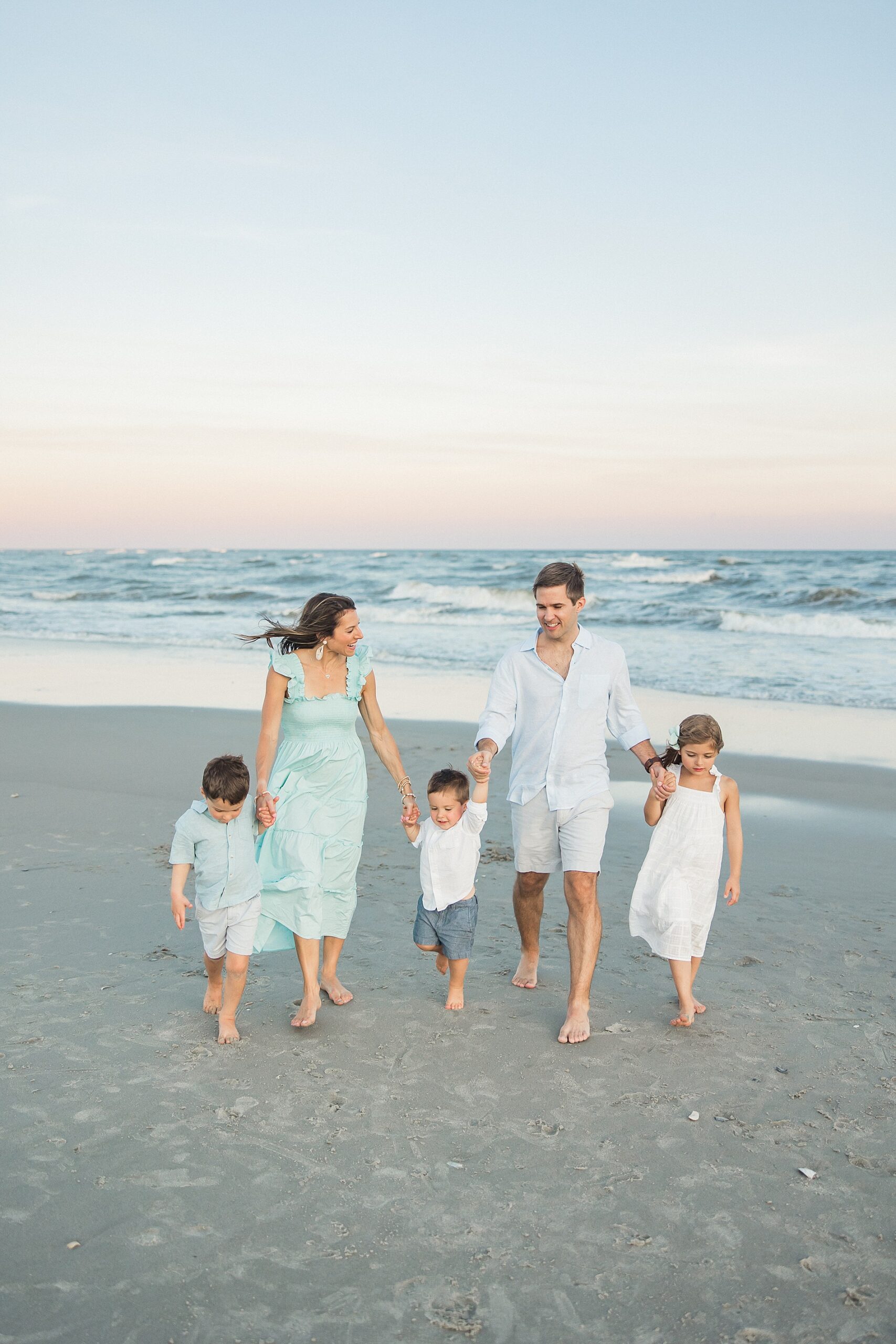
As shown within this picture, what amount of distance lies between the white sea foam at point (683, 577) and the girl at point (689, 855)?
3400 cm

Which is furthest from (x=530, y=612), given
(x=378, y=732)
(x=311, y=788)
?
(x=311, y=788)

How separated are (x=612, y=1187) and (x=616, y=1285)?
42 cm

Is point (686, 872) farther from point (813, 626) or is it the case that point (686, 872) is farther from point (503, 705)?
point (813, 626)

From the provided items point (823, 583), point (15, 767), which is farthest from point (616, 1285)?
point (823, 583)

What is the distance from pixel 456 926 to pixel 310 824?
2.58ft

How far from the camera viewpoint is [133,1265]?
271cm

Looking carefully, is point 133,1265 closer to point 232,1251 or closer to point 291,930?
point 232,1251

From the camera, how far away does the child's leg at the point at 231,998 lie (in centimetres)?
400

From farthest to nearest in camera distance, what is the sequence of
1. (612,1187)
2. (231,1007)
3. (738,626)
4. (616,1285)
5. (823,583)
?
1. (823,583)
2. (738,626)
3. (231,1007)
4. (612,1187)
5. (616,1285)

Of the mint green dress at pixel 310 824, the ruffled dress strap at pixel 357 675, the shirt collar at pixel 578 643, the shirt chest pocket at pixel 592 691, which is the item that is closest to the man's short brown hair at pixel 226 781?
the mint green dress at pixel 310 824

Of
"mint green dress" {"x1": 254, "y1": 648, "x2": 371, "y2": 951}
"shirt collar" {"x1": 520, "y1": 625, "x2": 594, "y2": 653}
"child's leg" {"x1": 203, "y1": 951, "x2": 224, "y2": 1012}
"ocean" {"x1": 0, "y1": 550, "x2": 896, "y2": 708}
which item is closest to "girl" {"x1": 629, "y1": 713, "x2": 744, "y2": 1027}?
"shirt collar" {"x1": 520, "y1": 625, "x2": 594, "y2": 653}

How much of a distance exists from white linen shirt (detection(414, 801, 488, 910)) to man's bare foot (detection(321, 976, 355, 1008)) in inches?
22.2

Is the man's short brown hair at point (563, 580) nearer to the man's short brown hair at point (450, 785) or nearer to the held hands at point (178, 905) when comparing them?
the man's short brown hair at point (450, 785)

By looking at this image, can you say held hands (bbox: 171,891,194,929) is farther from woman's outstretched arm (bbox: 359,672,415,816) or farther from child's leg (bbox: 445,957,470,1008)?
child's leg (bbox: 445,957,470,1008)
